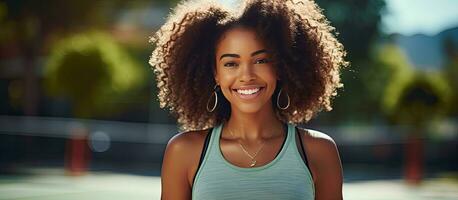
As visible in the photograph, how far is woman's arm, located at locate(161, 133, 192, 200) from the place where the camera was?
2.00 meters

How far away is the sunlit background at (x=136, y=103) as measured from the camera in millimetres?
13852

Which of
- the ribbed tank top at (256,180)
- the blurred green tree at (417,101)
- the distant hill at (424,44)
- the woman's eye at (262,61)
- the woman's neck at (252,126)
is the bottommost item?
the ribbed tank top at (256,180)

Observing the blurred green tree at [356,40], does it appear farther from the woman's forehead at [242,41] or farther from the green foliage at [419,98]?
the woman's forehead at [242,41]

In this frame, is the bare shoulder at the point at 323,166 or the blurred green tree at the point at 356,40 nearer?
the bare shoulder at the point at 323,166

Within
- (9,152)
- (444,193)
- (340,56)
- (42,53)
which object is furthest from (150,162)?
(340,56)

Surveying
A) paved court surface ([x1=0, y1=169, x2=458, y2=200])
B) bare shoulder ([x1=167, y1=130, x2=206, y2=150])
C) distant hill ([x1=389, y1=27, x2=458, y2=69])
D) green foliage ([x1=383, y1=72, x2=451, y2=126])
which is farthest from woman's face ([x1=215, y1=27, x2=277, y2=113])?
distant hill ([x1=389, y1=27, x2=458, y2=69])

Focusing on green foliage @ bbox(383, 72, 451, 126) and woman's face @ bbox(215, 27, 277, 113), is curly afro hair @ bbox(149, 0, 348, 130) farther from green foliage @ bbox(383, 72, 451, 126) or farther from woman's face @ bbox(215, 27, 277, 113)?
green foliage @ bbox(383, 72, 451, 126)

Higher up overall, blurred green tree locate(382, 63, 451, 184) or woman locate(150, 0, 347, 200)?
blurred green tree locate(382, 63, 451, 184)

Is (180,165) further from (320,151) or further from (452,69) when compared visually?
(452,69)

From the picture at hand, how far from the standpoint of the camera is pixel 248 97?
2.05m

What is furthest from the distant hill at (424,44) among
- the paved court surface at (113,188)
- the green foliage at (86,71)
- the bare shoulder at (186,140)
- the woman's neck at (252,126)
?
the bare shoulder at (186,140)

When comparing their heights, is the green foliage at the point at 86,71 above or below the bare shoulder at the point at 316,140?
above

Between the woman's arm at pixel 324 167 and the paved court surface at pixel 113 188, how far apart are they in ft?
24.8

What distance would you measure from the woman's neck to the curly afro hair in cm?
11
